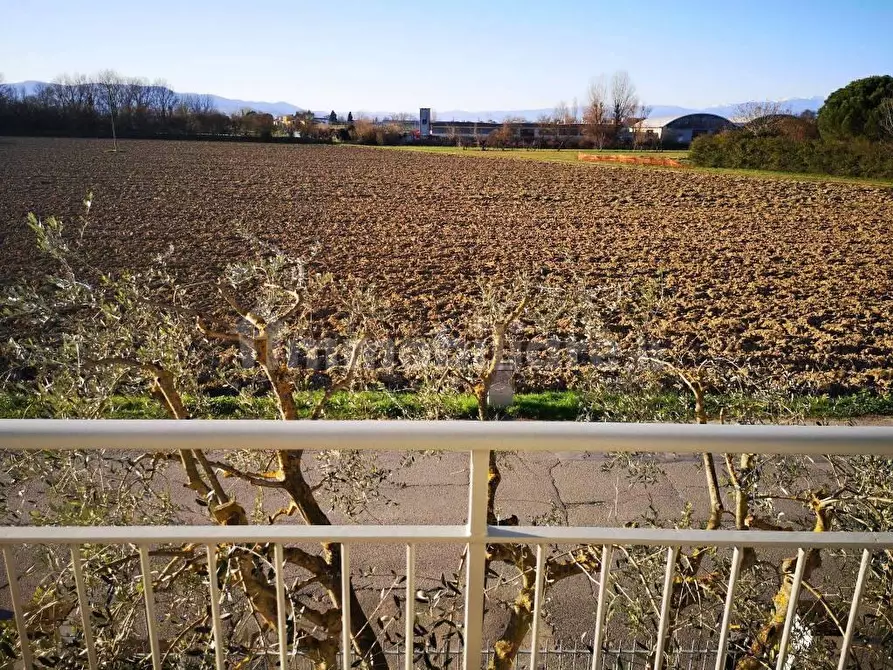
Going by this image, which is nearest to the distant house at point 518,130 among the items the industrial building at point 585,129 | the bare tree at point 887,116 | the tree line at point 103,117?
the industrial building at point 585,129

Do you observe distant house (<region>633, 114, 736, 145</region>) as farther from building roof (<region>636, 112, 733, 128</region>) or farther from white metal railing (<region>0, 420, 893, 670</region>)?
white metal railing (<region>0, 420, 893, 670</region>)

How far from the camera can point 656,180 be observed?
3023 centimetres

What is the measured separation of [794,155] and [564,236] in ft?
64.3

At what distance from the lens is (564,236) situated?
17516 mm

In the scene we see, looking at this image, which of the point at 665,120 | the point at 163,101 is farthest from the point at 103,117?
the point at 665,120

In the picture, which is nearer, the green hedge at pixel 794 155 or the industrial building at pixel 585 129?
the green hedge at pixel 794 155

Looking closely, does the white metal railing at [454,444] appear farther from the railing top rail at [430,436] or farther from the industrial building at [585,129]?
the industrial building at [585,129]

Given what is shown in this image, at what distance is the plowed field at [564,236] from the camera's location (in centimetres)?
1019

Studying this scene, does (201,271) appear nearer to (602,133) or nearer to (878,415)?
(878,415)

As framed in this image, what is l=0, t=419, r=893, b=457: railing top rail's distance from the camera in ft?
4.86

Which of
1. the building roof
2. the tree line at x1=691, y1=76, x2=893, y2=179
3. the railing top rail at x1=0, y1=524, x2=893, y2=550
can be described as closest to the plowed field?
the railing top rail at x1=0, y1=524, x2=893, y2=550

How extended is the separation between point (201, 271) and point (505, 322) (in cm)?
1128

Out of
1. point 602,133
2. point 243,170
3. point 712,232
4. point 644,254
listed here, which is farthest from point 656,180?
point 602,133

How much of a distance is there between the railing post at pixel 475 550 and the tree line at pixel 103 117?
6220 centimetres
